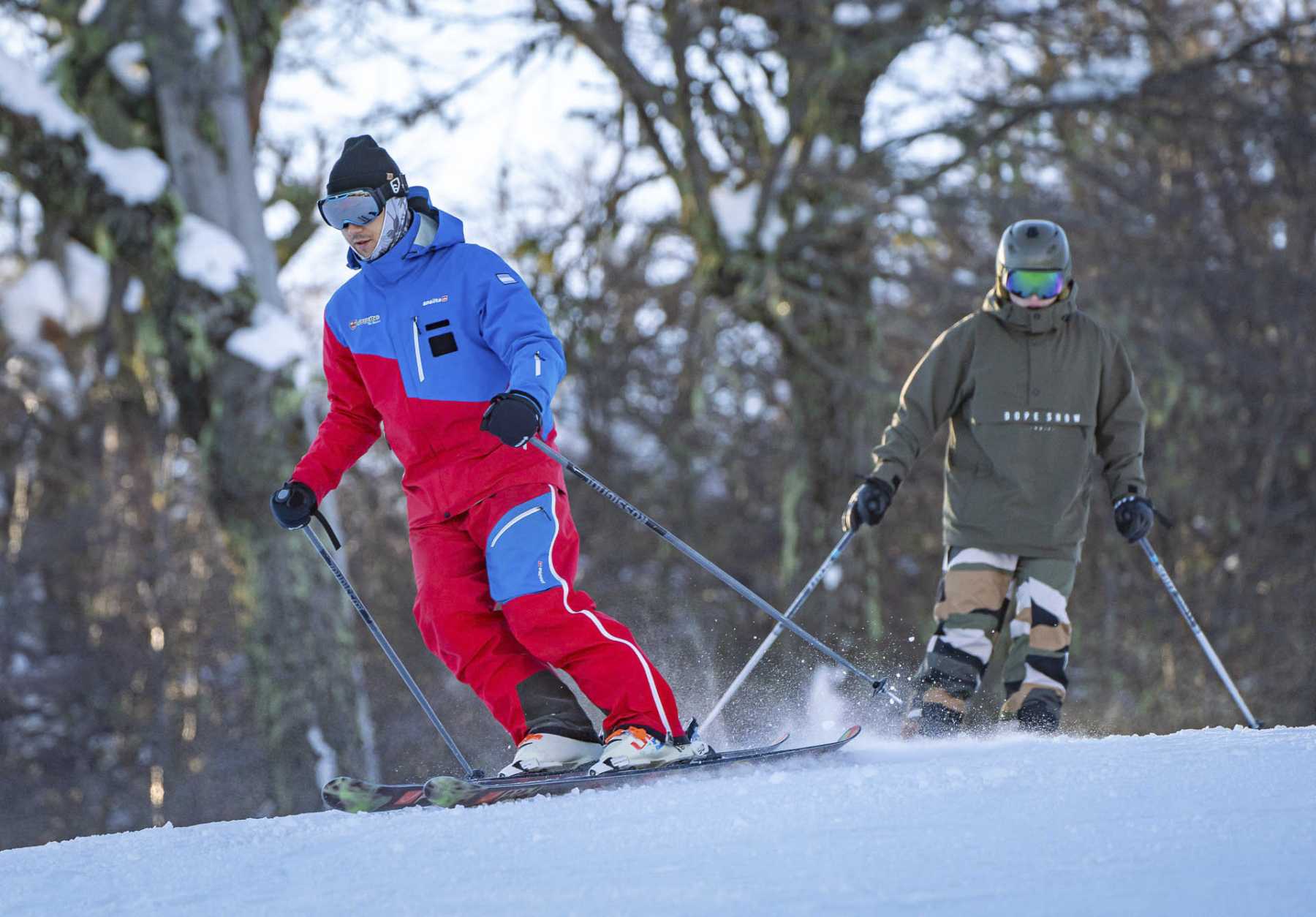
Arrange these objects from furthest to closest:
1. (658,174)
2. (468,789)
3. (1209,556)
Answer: (1209,556) → (658,174) → (468,789)

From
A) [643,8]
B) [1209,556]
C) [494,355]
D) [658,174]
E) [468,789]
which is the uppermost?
[643,8]

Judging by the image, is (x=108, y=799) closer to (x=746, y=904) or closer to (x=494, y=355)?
(x=494, y=355)

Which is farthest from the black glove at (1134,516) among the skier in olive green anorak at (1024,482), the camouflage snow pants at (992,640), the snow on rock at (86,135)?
the snow on rock at (86,135)

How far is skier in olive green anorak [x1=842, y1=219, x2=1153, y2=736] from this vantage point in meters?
4.43

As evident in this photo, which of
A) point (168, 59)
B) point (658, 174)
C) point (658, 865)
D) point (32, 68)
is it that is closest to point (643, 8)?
point (658, 174)

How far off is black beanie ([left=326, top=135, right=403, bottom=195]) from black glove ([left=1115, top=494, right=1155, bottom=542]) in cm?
243

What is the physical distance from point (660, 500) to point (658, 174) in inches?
230

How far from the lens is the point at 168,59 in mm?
7984

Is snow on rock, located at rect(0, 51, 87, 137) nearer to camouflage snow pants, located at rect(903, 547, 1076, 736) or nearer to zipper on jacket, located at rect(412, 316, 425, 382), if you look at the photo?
zipper on jacket, located at rect(412, 316, 425, 382)

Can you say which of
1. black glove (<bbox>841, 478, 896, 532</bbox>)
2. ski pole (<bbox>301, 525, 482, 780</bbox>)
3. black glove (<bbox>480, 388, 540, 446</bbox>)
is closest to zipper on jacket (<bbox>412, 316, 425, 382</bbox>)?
black glove (<bbox>480, 388, 540, 446</bbox>)

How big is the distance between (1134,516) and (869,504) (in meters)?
0.82

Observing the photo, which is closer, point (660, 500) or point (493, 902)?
point (493, 902)

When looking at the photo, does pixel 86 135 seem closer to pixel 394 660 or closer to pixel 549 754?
pixel 394 660

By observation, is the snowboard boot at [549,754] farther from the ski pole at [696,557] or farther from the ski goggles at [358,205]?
the ski goggles at [358,205]
